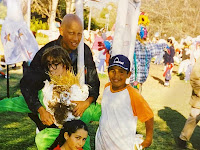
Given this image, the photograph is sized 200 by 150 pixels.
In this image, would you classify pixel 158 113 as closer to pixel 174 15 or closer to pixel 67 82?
pixel 67 82

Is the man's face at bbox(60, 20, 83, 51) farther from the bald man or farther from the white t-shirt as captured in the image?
the white t-shirt

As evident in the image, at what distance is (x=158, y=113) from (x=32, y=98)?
527 centimetres

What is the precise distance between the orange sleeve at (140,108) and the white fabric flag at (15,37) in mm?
3590

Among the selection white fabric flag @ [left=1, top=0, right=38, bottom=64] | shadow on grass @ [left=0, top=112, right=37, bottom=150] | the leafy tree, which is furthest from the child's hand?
the leafy tree

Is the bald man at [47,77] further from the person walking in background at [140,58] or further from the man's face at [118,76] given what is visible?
the person walking in background at [140,58]

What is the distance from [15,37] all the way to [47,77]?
342 cm

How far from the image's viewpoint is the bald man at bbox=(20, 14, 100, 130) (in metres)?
2.14

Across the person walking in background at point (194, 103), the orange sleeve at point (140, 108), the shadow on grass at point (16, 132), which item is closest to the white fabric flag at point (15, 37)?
A: the shadow on grass at point (16, 132)

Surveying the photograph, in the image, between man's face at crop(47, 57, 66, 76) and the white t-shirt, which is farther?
the white t-shirt

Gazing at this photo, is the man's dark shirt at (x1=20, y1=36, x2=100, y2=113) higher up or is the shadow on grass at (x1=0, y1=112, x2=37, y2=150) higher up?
the man's dark shirt at (x1=20, y1=36, x2=100, y2=113)

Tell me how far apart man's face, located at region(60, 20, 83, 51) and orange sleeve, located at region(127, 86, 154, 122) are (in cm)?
68

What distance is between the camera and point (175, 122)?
625 cm

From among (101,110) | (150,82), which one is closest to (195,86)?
(101,110)

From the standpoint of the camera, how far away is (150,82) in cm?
1208
